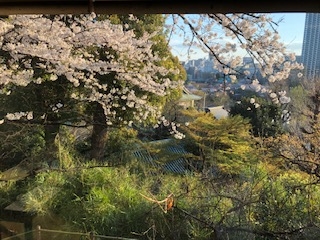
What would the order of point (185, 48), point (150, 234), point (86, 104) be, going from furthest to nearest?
point (86, 104)
point (150, 234)
point (185, 48)

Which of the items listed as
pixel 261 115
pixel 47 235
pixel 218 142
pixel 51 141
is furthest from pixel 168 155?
pixel 47 235

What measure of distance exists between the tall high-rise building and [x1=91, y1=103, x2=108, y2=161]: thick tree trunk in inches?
45.1

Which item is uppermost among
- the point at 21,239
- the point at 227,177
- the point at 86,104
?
the point at 86,104

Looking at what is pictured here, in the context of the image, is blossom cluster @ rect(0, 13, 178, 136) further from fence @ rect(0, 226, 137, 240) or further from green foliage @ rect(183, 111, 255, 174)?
fence @ rect(0, 226, 137, 240)

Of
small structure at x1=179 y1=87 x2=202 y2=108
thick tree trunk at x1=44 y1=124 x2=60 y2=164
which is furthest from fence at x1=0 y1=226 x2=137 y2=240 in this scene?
small structure at x1=179 y1=87 x2=202 y2=108

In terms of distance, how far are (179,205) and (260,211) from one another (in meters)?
0.44

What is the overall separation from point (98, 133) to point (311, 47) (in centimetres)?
127

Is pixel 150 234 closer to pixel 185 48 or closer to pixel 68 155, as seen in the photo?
pixel 68 155

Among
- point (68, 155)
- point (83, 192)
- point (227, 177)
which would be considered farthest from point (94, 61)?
point (227, 177)

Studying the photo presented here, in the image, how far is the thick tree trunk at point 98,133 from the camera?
214 cm

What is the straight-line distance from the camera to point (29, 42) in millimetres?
1838

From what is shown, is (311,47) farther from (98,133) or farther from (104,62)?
(98,133)

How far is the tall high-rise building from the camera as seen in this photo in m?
1.42

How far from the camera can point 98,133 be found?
2184 millimetres
